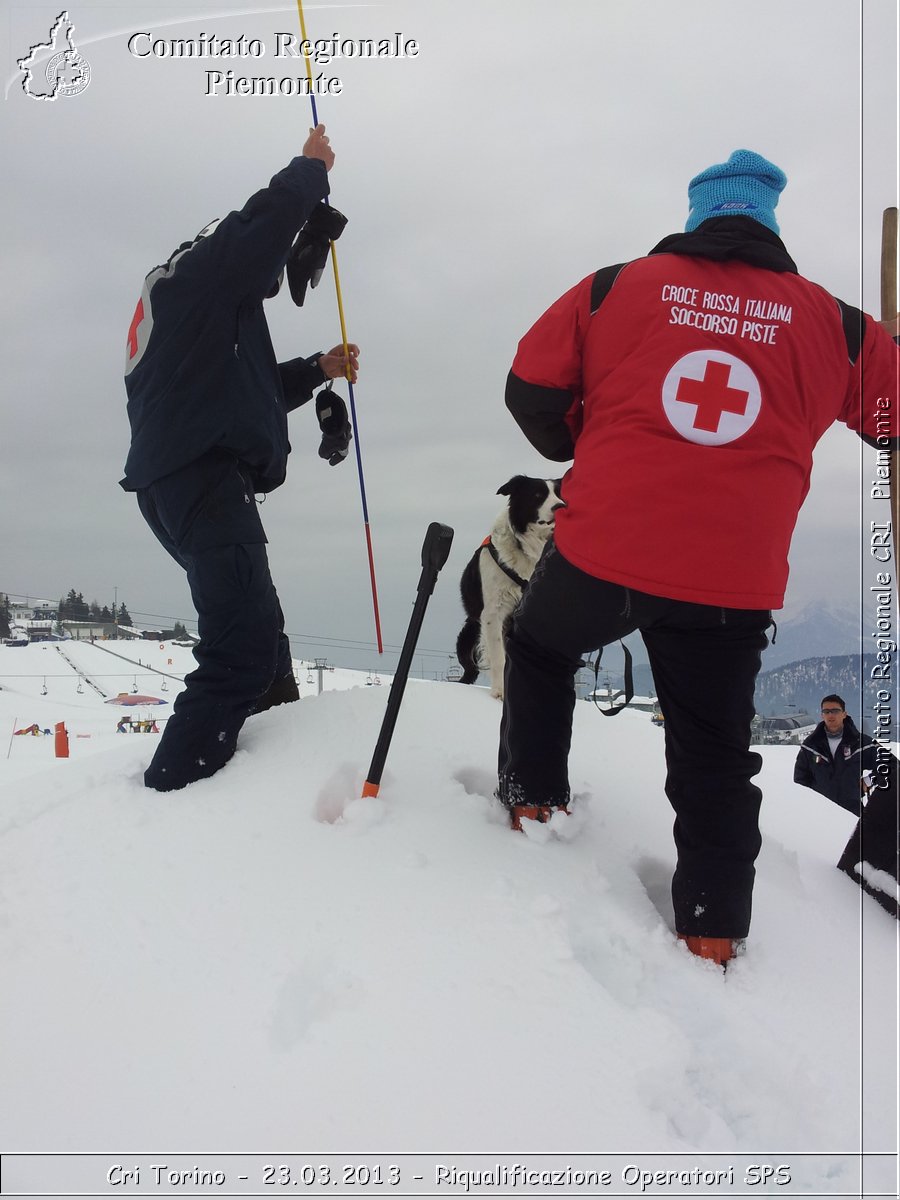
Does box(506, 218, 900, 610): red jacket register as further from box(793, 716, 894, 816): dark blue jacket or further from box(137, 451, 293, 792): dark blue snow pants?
box(793, 716, 894, 816): dark blue jacket

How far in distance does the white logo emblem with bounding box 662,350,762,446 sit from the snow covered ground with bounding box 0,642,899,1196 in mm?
1175

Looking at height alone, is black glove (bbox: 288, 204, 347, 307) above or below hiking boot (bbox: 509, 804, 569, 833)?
above

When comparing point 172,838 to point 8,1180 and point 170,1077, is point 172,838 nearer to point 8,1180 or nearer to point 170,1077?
point 170,1077

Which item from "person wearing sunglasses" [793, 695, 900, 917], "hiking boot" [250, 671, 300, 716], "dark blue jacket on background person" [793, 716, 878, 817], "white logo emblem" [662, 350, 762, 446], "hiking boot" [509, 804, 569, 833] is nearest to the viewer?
"white logo emblem" [662, 350, 762, 446]

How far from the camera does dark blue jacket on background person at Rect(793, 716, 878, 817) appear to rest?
5.13 m

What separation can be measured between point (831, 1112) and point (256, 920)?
124cm

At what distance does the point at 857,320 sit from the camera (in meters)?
1.78

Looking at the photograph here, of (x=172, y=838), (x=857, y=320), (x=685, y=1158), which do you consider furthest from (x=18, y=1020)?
(x=857, y=320)

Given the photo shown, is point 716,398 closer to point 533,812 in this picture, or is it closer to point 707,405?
point 707,405

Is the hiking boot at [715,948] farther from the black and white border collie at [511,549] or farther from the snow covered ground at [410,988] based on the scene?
the black and white border collie at [511,549]

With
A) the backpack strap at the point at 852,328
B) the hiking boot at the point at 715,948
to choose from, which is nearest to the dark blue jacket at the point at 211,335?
the backpack strap at the point at 852,328

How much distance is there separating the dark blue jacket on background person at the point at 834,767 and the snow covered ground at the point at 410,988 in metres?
3.18

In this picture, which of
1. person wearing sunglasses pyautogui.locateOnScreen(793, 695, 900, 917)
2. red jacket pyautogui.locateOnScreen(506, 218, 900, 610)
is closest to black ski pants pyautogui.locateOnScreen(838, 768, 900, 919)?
person wearing sunglasses pyautogui.locateOnScreen(793, 695, 900, 917)

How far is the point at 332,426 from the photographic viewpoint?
125 inches
